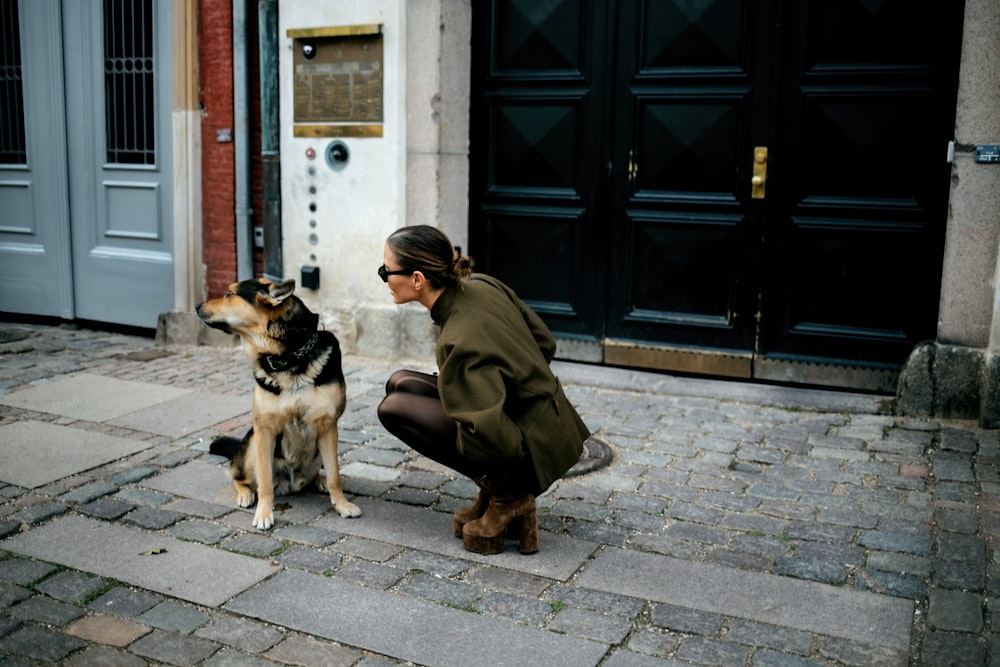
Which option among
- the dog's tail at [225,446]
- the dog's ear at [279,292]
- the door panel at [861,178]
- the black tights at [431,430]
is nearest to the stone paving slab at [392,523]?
the dog's tail at [225,446]

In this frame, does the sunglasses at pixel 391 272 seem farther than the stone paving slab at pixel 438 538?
No

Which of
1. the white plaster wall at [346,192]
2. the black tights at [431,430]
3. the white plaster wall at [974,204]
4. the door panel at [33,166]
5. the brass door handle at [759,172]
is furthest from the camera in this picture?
the door panel at [33,166]

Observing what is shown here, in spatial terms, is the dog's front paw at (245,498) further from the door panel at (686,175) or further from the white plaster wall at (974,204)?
the white plaster wall at (974,204)

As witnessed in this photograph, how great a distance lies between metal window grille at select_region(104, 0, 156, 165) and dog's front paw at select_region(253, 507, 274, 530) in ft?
17.3

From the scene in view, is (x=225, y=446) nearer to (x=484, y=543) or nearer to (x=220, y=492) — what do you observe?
(x=220, y=492)

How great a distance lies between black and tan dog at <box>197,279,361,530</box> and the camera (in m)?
4.58

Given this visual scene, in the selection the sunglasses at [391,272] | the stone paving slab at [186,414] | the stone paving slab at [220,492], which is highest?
the sunglasses at [391,272]

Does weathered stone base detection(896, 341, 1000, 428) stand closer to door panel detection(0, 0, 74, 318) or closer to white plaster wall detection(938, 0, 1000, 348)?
white plaster wall detection(938, 0, 1000, 348)

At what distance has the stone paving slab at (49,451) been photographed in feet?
17.5

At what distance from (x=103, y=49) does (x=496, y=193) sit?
3.88 metres

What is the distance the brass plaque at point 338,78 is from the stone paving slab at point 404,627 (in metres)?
4.70

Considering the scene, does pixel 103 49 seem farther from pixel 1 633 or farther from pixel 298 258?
pixel 1 633


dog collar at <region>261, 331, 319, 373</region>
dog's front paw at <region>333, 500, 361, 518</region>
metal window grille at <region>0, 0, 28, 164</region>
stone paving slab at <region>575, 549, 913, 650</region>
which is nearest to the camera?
stone paving slab at <region>575, 549, 913, 650</region>

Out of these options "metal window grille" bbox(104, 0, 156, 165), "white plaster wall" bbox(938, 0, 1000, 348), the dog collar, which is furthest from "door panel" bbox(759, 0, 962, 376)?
"metal window grille" bbox(104, 0, 156, 165)
